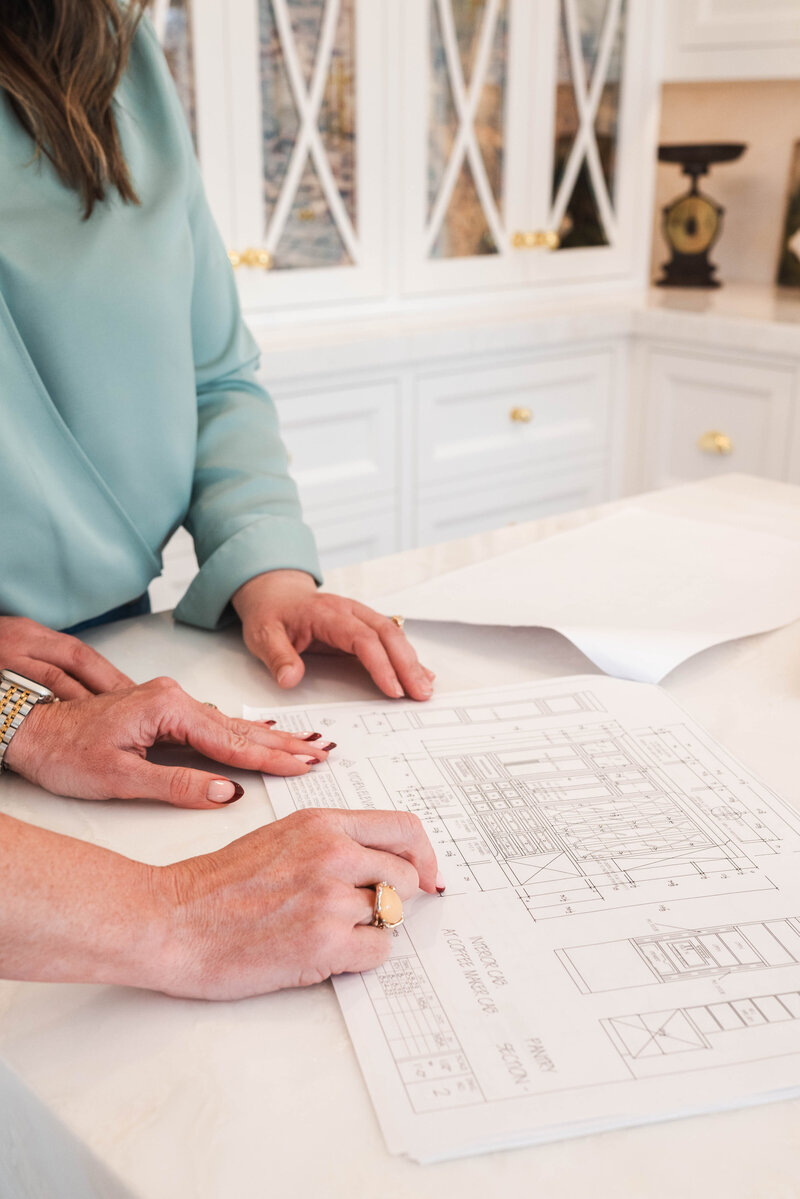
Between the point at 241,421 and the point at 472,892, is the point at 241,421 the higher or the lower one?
the higher one

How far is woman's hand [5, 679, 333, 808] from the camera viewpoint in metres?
0.68

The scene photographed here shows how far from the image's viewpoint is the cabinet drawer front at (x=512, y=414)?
2.25 meters

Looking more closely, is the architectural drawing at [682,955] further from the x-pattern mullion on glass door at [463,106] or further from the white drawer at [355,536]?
the x-pattern mullion on glass door at [463,106]

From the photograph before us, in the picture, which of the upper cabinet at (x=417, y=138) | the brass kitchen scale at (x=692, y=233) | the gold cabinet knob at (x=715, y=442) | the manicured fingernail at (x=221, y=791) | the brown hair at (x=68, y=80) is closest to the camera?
the manicured fingernail at (x=221, y=791)

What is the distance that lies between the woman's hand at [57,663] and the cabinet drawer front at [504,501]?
1478 millimetres

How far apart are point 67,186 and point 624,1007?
2.50 ft

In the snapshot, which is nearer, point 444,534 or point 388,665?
point 388,665

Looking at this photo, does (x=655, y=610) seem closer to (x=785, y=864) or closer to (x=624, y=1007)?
(x=785, y=864)

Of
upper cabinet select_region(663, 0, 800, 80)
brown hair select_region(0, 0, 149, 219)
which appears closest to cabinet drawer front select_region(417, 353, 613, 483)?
upper cabinet select_region(663, 0, 800, 80)

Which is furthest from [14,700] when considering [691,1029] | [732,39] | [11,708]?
[732,39]

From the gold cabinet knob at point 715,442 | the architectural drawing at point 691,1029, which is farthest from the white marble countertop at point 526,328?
the architectural drawing at point 691,1029

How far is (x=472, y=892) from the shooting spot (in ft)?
1.94

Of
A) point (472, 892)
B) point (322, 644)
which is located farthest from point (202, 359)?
point (472, 892)

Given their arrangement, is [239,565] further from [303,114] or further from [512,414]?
[512,414]
